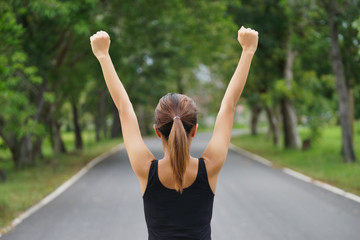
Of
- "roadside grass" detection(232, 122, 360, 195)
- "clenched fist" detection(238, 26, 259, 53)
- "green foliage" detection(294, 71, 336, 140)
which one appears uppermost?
"clenched fist" detection(238, 26, 259, 53)

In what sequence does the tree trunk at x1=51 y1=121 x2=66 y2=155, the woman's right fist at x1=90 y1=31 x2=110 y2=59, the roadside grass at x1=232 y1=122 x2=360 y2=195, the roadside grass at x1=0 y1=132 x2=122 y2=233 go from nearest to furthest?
the woman's right fist at x1=90 y1=31 x2=110 y2=59 → the roadside grass at x1=0 y1=132 x2=122 y2=233 → the roadside grass at x1=232 y1=122 x2=360 y2=195 → the tree trunk at x1=51 y1=121 x2=66 y2=155

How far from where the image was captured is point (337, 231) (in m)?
6.82

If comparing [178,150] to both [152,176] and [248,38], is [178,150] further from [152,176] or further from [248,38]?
[248,38]

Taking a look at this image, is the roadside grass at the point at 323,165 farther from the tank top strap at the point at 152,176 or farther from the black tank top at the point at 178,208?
the tank top strap at the point at 152,176

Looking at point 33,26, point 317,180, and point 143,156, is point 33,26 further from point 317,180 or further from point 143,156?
point 143,156

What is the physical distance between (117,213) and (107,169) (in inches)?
315

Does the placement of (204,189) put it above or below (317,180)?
above

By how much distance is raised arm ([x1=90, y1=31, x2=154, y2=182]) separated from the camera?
1878mm

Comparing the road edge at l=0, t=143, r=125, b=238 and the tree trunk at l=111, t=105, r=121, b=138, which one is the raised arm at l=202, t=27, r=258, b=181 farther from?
the tree trunk at l=111, t=105, r=121, b=138

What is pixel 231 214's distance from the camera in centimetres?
820

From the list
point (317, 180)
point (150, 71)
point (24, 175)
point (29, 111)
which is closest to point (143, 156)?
point (317, 180)

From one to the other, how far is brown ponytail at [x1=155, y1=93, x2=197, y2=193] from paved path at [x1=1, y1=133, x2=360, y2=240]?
4.99 metres

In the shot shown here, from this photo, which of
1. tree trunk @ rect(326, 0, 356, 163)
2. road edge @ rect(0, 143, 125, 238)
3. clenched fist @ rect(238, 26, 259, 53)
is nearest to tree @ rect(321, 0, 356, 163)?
tree trunk @ rect(326, 0, 356, 163)

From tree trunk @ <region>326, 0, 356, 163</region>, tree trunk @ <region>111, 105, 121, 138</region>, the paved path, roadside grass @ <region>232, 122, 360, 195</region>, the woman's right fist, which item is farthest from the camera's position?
tree trunk @ <region>111, 105, 121, 138</region>
